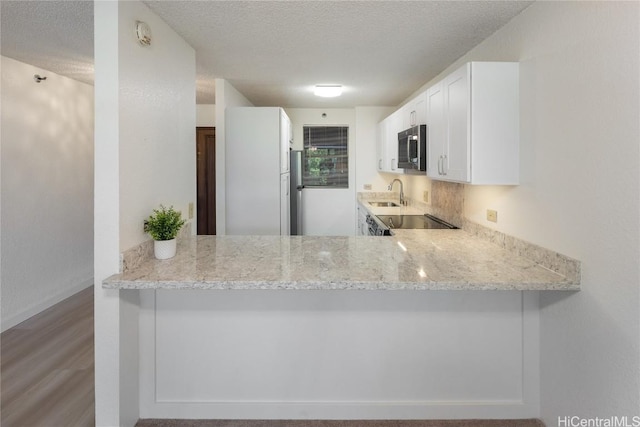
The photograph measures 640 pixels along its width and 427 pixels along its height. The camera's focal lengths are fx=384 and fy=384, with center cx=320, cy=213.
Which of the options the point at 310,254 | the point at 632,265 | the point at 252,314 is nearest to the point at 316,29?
the point at 310,254

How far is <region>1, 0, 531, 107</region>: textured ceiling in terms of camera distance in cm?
226

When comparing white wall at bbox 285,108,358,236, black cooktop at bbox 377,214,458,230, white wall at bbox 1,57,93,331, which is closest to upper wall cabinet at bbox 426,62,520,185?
black cooktop at bbox 377,214,458,230

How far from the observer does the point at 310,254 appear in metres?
2.25

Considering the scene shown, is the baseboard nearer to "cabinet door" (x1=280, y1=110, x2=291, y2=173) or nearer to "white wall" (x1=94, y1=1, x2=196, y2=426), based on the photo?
"white wall" (x1=94, y1=1, x2=196, y2=426)

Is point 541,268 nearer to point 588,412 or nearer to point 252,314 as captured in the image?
point 588,412

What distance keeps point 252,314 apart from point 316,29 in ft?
6.18

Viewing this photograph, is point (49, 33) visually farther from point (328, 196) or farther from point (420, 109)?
point (328, 196)

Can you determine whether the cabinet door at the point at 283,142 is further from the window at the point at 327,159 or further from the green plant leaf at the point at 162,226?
the green plant leaf at the point at 162,226

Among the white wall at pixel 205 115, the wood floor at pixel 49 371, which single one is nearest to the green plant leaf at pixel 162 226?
the wood floor at pixel 49 371

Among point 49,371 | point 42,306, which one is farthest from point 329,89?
point 42,306

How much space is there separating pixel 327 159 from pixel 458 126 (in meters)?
3.91

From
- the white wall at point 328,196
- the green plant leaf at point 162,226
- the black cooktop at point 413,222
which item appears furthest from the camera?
the white wall at point 328,196

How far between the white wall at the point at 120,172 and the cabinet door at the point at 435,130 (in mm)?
1919

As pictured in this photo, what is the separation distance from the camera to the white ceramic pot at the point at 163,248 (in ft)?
7.02
